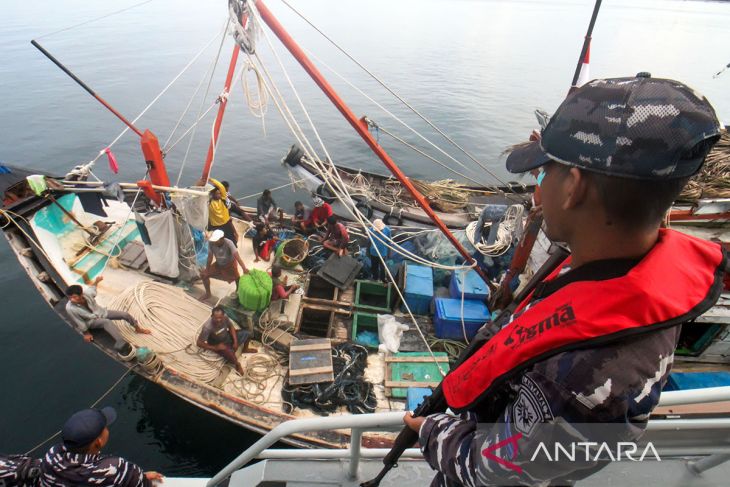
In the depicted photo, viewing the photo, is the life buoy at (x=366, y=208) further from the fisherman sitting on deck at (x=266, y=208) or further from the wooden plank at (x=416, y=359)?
the wooden plank at (x=416, y=359)

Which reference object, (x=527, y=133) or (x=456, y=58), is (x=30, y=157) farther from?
(x=456, y=58)

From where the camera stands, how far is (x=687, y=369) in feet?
20.8

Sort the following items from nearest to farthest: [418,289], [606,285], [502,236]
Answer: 1. [606,285]
2. [418,289]
3. [502,236]

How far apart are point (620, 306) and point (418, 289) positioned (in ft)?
20.8

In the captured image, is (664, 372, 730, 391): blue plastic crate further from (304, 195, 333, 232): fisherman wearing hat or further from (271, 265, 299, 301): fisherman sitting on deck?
(304, 195, 333, 232): fisherman wearing hat

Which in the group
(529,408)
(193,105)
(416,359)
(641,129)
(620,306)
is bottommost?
(416,359)

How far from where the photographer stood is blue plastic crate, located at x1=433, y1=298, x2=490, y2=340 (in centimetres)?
679

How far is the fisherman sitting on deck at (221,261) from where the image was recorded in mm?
7109

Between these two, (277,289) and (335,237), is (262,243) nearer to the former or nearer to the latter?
(335,237)

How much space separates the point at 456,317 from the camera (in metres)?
6.78

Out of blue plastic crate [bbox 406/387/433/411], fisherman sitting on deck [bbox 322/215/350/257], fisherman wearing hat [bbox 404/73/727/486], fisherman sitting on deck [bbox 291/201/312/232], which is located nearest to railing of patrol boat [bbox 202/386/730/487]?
fisherman wearing hat [bbox 404/73/727/486]

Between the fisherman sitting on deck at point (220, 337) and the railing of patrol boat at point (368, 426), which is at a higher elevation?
the railing of patrol boat at point (368, 426)

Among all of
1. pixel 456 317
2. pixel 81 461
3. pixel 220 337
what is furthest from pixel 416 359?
pixel 81 461

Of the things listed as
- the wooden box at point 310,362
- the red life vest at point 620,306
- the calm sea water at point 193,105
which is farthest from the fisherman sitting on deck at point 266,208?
the red life vest at point 620,306
